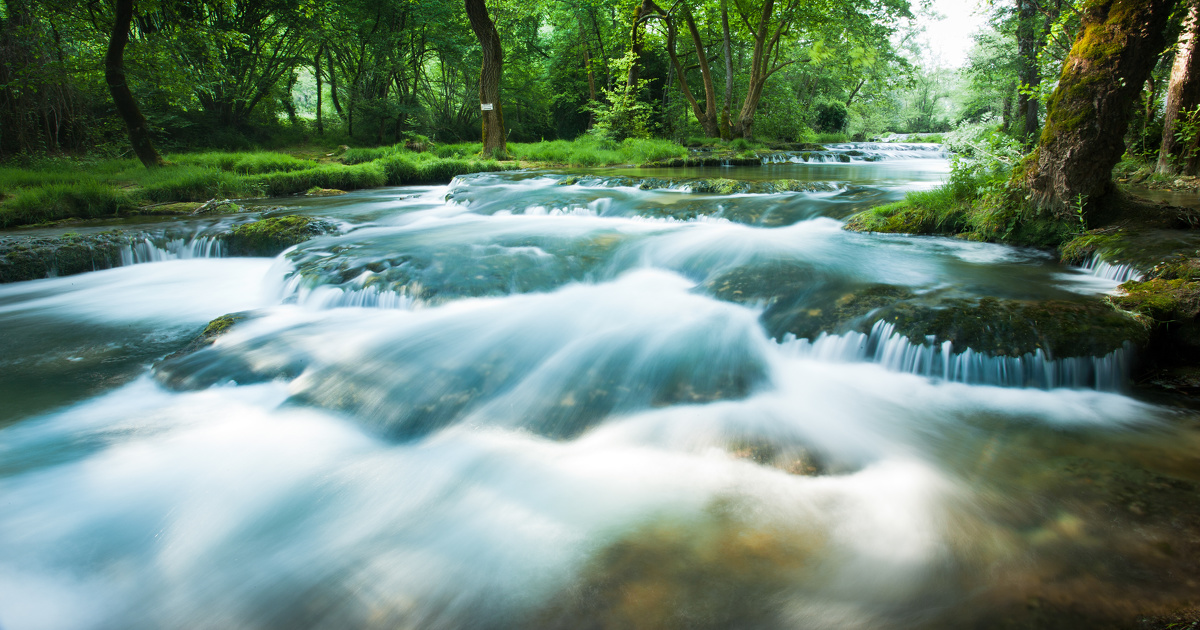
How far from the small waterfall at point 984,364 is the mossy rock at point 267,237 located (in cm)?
657

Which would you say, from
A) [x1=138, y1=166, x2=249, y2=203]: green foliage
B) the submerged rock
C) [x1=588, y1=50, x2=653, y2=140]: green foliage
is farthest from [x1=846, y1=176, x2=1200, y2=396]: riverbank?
[x1=588, y1=50, x2=653, y2=140]: green foliage

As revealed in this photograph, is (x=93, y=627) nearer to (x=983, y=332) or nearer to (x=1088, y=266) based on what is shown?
(x=983, y=332)

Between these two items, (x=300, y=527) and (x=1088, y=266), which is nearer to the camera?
(x=300, y=527)

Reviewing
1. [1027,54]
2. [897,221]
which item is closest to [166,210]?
[897,221]

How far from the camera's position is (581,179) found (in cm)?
1111

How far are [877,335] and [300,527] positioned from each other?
354 centimetres

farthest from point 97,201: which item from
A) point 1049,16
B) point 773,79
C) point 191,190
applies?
point 773,79

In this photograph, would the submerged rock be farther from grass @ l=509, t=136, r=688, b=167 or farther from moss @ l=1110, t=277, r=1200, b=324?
grass @ l=509, t=136, r=688, b=167

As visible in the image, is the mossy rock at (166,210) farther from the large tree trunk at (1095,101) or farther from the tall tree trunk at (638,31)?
the tall tree trunk at (638,31)

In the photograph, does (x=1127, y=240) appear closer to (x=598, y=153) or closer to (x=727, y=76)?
(x=598, y=153)

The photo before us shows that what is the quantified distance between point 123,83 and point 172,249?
24.8 ft

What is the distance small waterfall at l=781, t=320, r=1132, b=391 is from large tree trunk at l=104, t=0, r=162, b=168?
578 inches

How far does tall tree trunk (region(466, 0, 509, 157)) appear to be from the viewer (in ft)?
45.9

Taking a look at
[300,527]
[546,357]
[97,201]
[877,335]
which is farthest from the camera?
[97,201]
